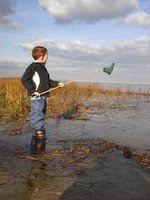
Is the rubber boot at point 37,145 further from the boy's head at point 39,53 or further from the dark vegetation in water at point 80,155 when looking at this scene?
the boy's head at point 39,53

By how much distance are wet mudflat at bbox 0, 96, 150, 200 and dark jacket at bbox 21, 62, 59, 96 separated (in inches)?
46.5

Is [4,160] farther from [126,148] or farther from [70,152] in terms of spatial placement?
[126,148]

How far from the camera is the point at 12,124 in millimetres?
9547

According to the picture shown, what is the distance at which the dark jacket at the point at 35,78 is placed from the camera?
6.73 metres

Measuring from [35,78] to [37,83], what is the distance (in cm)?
11

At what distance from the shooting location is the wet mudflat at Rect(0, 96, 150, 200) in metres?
4.25

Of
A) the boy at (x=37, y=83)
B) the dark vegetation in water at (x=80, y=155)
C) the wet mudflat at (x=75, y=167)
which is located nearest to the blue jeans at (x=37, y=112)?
the boy at (x=37, y=83)

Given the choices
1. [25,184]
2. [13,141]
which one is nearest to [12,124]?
[13,141]

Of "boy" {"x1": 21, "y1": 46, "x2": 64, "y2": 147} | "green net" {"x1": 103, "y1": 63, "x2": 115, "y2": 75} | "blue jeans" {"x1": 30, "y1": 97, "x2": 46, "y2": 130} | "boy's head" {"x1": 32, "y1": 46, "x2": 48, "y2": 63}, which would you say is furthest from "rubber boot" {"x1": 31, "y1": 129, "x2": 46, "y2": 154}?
"green net" {"x1": 103, "y1": 63, "x2": 115, "y2": 75}

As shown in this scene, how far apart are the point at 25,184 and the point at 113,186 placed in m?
1.19

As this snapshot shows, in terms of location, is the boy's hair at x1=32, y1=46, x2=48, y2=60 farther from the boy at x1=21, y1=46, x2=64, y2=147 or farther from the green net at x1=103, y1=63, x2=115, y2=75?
the green net at x1=103, y1=63, x2=115, y2=75

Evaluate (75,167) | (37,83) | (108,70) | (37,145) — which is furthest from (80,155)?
(108,70)

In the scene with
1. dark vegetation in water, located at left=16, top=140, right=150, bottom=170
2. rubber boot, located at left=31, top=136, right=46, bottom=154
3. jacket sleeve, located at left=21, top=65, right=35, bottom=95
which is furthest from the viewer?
jacket sleeve, located at left=21, top=65, right=35, bottom=95

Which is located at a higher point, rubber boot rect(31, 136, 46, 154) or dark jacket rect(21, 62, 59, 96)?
dark jacket rect(21, 62, 59, 96)
